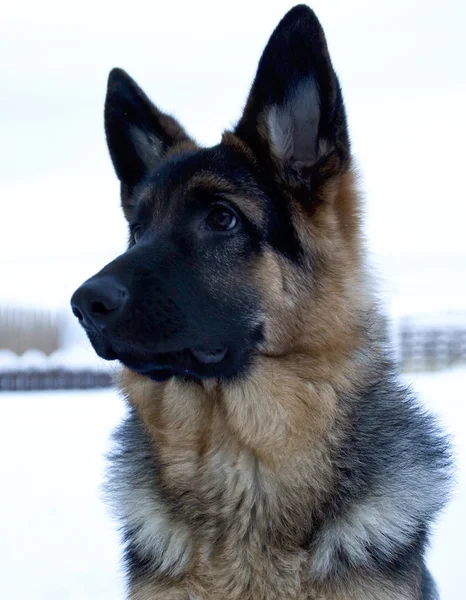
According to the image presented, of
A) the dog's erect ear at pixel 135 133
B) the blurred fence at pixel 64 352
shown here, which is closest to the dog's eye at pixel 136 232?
the dog's erect ear at pixel 135 133

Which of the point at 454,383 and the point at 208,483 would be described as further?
the point at 454,383

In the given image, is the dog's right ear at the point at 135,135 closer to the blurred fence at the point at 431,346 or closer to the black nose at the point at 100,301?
the black nose at the point at 100,301

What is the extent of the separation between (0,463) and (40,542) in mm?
3554

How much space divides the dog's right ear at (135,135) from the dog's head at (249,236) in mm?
700

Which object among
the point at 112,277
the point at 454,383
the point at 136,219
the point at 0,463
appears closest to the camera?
the point at 112,277

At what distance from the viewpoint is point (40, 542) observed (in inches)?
276

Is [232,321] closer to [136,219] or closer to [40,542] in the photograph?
[136,219]

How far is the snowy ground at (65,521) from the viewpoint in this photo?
19.5 ft

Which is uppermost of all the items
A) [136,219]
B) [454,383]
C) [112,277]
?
[136,219]

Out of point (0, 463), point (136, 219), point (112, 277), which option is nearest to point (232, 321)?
point (112, 277)

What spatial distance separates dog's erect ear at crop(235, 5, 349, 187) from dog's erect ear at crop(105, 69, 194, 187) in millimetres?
894

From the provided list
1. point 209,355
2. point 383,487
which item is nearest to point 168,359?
point 209,355

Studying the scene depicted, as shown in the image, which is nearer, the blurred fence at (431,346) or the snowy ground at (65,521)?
the snowy ground at (65,521)

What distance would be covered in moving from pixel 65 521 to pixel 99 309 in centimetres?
492
